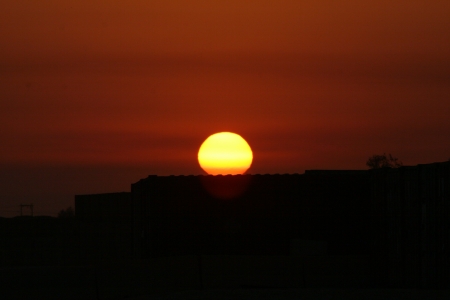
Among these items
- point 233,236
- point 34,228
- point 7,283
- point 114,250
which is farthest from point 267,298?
point 34,228

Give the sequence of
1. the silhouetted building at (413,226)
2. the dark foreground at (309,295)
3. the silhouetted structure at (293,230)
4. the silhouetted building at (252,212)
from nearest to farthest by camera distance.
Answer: the dark foreground at (309,295) → the silhouetted building at (413,226) → the silhouetted structure at (293,230) → the silhouetted building at (252,212)

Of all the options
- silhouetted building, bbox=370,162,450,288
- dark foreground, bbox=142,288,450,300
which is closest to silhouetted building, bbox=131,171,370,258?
silhouetted building, bbox=370,162,450,288

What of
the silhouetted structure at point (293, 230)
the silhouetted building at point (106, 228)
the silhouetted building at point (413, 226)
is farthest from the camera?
the silhouetted building at point (106, 228)

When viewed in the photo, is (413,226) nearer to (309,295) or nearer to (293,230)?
(309,295)

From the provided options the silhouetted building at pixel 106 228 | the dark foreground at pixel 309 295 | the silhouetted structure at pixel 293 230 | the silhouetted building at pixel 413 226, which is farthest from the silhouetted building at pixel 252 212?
the silhouetted building at pixel 106 228

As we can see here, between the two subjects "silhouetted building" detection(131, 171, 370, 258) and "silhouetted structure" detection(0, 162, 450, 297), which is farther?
"silhouetted building" detection(131, 171, 370, 258)

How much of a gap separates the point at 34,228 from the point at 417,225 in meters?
74.9

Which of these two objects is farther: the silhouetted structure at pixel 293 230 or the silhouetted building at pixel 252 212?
the silhouetted building at pixel 252 212

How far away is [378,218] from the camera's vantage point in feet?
95.5

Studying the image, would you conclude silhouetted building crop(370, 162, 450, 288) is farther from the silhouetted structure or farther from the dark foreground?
the dark foreground

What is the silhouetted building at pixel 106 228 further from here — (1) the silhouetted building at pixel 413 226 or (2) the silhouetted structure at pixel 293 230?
(1) the silhouetted building at pixel 413 226

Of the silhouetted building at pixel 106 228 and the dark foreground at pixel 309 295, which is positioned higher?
the silhouetted building at pixel 106 228

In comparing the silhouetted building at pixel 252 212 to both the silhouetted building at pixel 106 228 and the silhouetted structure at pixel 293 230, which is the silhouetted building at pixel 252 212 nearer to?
the silhouetted structure at pixel 293 230

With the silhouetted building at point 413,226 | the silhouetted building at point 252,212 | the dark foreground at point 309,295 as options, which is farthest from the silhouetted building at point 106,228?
the dark foreground at point 309,295
